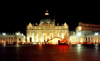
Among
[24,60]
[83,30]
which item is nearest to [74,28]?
[83,30]

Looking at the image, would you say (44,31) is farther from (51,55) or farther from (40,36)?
(51,55)

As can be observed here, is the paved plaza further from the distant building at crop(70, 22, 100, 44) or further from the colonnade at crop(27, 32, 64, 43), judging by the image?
the colonnade at crop(27, 32, 64, 43)

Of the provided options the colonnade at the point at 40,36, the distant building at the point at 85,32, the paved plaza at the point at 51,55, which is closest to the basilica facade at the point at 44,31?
the colonnade at the point at 40,36

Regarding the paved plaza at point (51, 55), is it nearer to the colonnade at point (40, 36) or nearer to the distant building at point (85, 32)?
the distant building at point (85, 32)

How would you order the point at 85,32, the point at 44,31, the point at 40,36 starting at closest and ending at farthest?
the point at 85,32 < the point at 40,36 < the point at 44,31

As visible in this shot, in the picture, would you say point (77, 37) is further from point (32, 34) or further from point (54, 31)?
point (32, 34)

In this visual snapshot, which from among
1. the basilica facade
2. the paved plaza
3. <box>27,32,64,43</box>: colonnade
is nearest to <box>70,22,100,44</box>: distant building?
the basilica facade

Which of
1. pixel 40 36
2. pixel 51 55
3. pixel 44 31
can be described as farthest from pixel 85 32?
pixel 51 55

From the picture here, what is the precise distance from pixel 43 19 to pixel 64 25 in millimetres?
24040

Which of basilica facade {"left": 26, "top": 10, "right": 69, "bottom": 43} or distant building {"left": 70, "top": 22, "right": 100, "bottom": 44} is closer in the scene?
distant building {"left": 70, "top": 22, "right": 100, "bottom": 44}

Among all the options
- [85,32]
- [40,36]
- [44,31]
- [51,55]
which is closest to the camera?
[51,55]

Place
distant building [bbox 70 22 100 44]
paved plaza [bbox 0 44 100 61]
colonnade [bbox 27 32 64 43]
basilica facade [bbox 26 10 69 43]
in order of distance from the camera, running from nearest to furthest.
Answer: paved plaza [bbox 0 44 100 61] → distant building [bbox 70 22 100 44] → colonnade [bbox 27 32 64 43] → basilica facade [bbox 26 10 69 43]

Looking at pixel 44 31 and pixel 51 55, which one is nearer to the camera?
pixel 51 55

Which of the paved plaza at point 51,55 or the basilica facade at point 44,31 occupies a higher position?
the basilica facade at point 44,31
